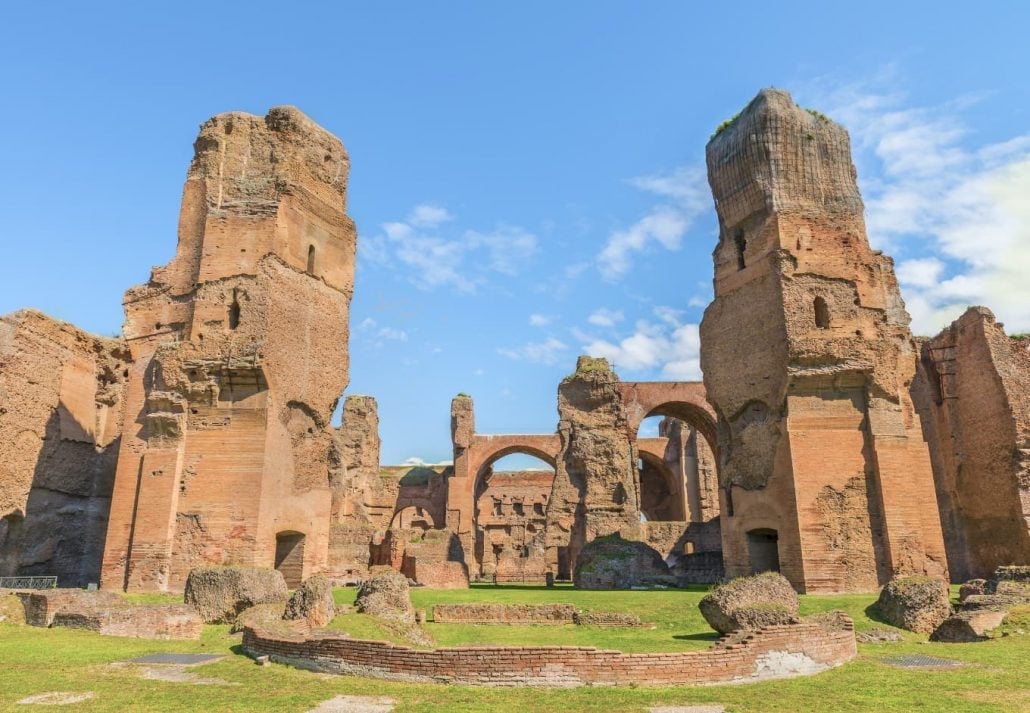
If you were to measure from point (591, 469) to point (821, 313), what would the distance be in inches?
332

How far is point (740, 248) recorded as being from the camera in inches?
672

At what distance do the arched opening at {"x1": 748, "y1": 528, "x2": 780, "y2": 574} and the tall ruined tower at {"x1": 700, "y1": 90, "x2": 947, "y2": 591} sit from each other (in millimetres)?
28

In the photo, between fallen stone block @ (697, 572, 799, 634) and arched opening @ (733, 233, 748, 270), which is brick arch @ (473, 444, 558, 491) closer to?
arched opening @ (733, 233, 748, 270)

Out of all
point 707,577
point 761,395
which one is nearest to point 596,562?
point 707,577

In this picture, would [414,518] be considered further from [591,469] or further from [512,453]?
[591,469]

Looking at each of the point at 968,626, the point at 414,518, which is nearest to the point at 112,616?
the point at 968,626

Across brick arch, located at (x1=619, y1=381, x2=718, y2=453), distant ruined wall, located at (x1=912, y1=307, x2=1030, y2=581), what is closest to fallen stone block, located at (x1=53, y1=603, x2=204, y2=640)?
distant ruined wall, located at (x1=912, y1=307, x2=1030, y2=581)

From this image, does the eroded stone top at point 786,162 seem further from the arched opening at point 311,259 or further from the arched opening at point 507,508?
the arched opening at point 507,508

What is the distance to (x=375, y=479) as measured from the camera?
28.9 meters

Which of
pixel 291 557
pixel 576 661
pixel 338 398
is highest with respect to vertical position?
pixel 338 398

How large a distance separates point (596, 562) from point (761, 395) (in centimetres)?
641

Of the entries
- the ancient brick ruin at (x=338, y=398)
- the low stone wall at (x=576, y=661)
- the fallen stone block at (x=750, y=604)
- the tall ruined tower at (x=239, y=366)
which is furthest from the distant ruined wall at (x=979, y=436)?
the tall ruined tower at (x=239, y=366)

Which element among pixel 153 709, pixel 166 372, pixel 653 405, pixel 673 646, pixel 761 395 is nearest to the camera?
pixel 153 709

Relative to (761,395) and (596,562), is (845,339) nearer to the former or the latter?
(761,395)
